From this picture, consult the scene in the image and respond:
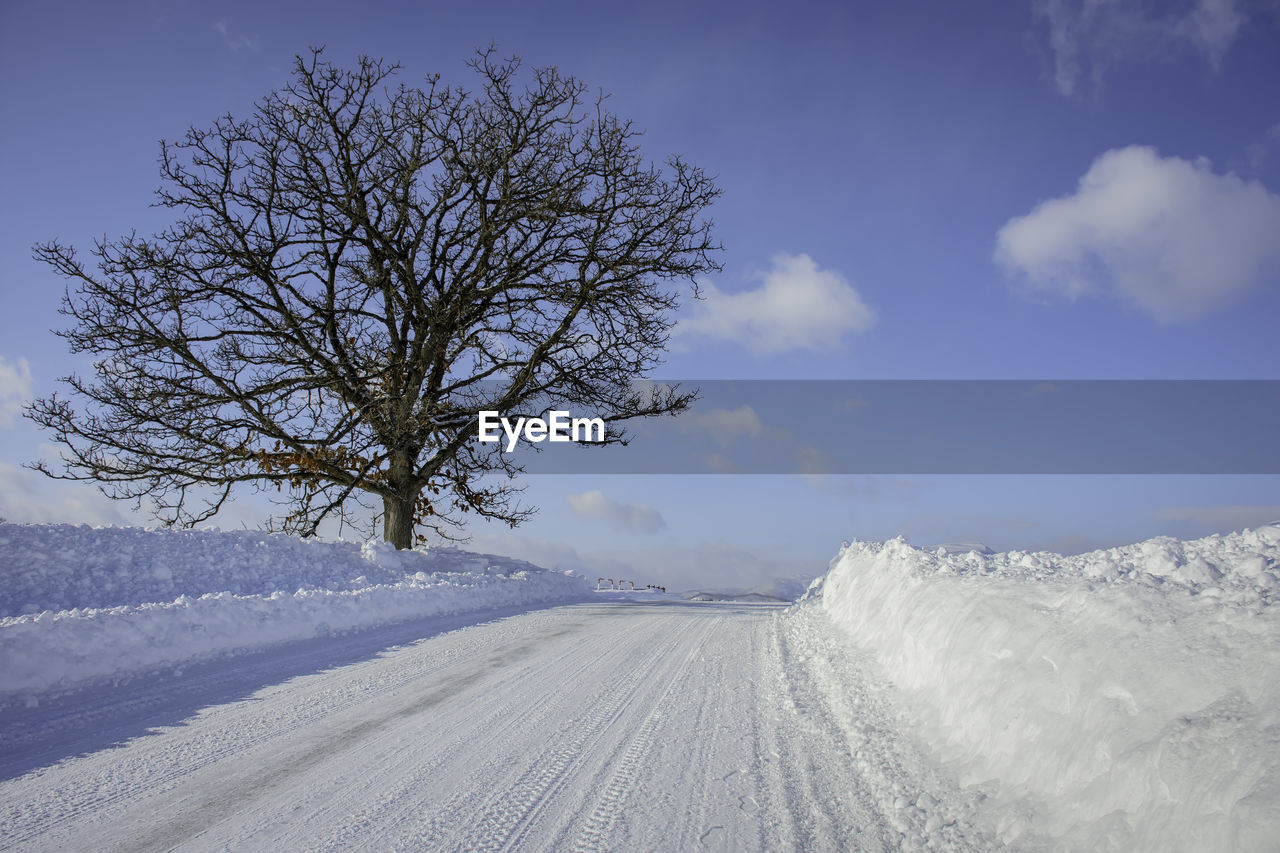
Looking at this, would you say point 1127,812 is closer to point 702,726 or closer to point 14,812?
point 702,726

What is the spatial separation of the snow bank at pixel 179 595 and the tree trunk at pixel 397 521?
61.6 inches

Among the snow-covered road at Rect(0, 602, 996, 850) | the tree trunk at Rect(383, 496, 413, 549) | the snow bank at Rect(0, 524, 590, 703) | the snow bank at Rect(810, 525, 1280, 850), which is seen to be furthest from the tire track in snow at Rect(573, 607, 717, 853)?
the tree trunk at Rect(383, 496, 413, 549)

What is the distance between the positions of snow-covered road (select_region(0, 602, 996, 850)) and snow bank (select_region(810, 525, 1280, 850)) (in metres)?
0.38

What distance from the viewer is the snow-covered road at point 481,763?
300 cm

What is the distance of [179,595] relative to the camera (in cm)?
924

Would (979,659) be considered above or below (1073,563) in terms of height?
below

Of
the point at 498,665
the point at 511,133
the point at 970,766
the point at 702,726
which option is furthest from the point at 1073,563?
the point at 511,133

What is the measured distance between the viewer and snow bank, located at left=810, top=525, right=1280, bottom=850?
2.50 metres

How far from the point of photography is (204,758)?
395 centimetres

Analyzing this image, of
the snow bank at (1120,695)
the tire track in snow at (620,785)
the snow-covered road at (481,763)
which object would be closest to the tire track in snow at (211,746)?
the snow-covered road at (481,763)

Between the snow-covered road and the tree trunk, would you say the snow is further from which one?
the tree trunk

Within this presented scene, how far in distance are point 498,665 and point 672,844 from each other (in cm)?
400

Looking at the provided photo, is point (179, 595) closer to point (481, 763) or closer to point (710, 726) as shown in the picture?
point (481, 763)

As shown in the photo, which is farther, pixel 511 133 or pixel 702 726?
pixel 511 133
